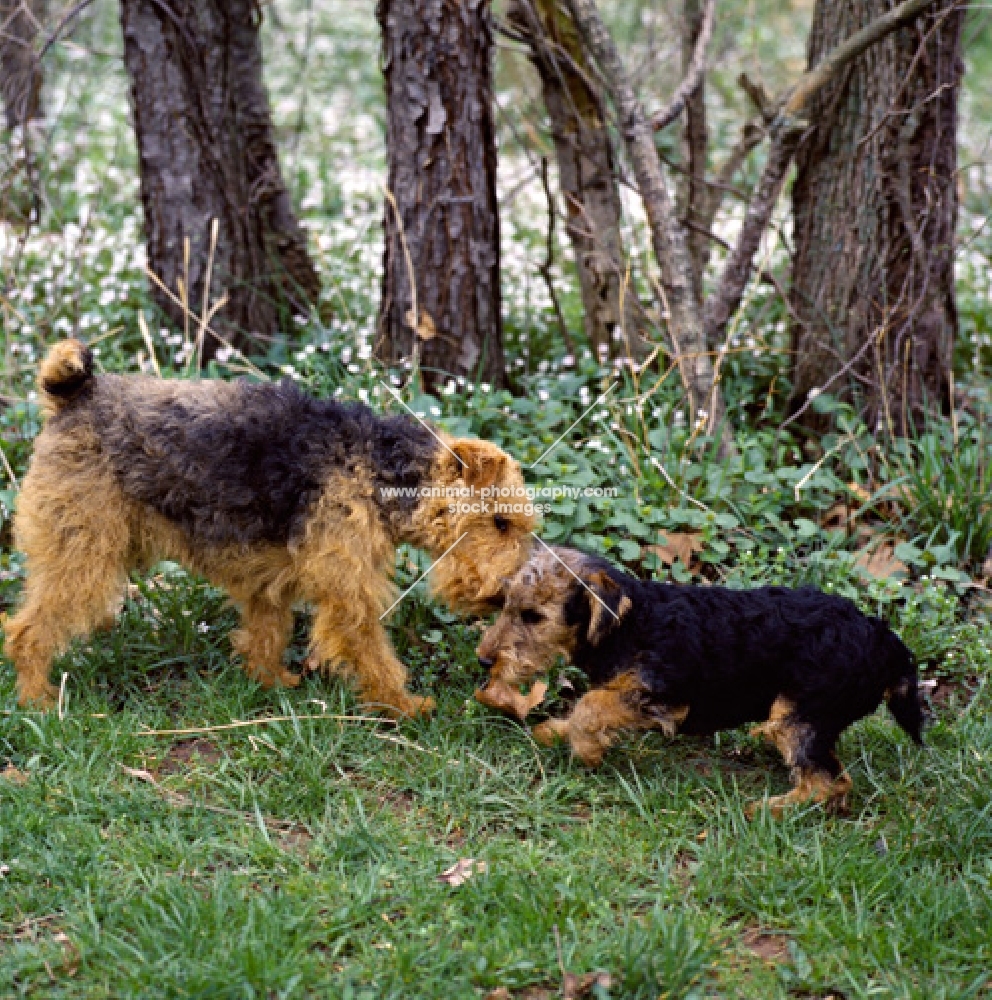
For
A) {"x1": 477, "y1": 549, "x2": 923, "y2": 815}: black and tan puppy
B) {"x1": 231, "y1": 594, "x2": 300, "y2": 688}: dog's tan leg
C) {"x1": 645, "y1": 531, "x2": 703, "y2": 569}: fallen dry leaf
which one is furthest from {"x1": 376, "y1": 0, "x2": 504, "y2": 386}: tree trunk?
{"x1": 477, "y1": 549, "x2": 923, "y2": 815}: black and tan puppy

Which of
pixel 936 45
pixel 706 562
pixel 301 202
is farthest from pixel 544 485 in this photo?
pixel 301 202

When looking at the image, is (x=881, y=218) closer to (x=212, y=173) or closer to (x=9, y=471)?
(x=212, y=173)

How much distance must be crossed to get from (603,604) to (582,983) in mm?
1244

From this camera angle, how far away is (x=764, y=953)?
3178mm

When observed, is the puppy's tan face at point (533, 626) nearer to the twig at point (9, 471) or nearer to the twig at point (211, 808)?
the twig at point (211, 808)

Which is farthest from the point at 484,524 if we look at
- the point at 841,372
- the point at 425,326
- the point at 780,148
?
the point at 780,148

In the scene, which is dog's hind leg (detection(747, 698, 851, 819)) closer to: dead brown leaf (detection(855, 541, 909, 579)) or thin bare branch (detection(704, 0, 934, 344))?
dead brown leaf (detection(855, 541, 909, 579))

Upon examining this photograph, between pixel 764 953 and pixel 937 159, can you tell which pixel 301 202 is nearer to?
pixel 937 159

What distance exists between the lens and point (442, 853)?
11.5ft

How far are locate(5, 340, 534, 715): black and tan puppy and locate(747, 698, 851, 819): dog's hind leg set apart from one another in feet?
3.40

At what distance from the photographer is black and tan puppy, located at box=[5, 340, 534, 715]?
4.07 metres

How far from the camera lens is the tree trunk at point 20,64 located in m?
6.27

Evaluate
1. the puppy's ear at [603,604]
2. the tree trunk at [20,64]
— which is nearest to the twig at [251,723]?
the puppy's ear at [603,604]

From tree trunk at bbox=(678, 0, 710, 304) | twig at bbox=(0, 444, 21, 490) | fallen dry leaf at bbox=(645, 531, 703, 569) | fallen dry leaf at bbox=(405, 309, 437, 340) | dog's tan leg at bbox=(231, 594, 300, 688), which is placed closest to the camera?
dog's tan leg at bbox=(231, 594, 300, 688)
